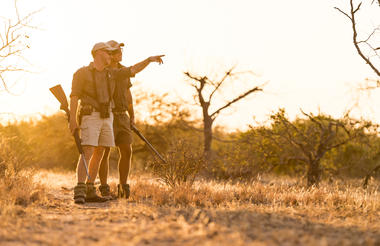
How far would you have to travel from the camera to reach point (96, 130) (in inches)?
229

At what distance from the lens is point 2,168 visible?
8117mm

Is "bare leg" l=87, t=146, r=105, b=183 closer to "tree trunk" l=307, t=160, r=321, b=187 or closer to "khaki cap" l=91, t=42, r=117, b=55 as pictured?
"khaki cap" l=91, t=42, r=117, b=55

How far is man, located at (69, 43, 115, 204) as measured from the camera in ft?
19.0

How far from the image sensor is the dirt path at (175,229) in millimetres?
3170

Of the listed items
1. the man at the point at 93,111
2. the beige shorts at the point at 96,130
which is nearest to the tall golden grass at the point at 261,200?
the man at the point at 93,111

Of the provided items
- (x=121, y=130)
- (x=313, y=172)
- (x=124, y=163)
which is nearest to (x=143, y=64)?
(x=121, y=130)

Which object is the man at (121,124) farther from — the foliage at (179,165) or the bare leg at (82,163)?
the foliage at (179,165)

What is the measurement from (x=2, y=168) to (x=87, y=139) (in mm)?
3317

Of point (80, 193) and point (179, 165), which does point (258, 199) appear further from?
point (80, 193)

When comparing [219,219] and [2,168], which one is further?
[2,168]

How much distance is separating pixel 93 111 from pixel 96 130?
276 millimetres

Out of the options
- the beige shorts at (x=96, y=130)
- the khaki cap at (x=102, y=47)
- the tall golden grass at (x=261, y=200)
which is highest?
the khaki cap at (x=102, y=47)

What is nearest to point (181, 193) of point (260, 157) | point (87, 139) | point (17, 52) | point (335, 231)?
point (87, 139)

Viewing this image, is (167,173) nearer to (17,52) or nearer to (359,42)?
(17,52)
